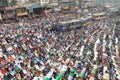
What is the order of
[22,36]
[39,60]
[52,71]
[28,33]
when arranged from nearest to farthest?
[52,71]
[39,60]
[22,36]
[28,33]

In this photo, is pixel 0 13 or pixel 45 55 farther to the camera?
pixel 0 13

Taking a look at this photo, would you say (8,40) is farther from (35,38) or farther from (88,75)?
(88,75)

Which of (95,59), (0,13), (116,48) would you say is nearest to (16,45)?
(95,59)

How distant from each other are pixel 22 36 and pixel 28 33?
167 inches

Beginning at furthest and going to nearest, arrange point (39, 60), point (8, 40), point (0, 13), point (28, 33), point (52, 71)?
point (0, 13) < point (28, 33) < point (8, 40) < point (39, 60) < point (52, 71)

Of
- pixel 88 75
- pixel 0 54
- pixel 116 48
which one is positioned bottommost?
pixel 116 48

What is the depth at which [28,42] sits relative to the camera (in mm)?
42125

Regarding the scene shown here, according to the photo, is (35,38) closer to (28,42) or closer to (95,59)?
(28,42)

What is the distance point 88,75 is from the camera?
31516 mm

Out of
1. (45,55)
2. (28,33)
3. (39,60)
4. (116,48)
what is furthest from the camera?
(116,48)

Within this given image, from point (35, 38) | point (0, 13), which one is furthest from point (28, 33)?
point (0, 13)

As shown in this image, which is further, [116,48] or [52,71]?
[116,48]

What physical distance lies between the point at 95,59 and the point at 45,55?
7.26 metres

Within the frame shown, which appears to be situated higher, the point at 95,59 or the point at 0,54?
the point at 0,54
